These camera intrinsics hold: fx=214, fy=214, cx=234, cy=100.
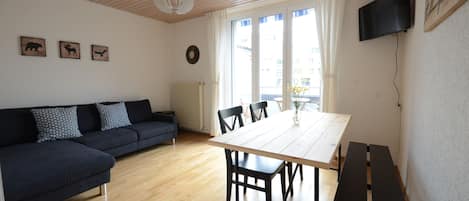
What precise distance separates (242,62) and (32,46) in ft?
10.2

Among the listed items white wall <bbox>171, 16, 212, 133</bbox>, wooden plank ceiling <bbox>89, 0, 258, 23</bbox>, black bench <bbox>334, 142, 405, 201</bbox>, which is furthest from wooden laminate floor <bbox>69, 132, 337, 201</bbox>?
wooden plank ceiling <bbox>89, 0, 258, 23</bbox>

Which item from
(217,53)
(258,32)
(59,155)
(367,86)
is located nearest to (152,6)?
(217,53)

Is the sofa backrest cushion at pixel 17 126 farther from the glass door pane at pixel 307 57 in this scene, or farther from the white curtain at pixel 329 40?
the white curtain at pixel 329 40

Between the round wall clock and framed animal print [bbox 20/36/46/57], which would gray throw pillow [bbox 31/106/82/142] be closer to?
framed animal print [bbox 20/36/46/57]

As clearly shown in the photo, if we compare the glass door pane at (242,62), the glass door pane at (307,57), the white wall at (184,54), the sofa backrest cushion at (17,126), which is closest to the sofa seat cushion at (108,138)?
the sofa backrest cushion at (17,126)

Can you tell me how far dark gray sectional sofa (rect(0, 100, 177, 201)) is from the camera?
1.70 metres

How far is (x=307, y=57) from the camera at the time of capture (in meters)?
3.28

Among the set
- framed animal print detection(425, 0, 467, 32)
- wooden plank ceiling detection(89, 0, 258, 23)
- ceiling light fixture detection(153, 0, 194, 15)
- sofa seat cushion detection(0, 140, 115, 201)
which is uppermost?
wooden plank ceiling detection(89, 0, 258, 23)

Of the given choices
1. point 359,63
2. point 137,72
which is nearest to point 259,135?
point 359,63

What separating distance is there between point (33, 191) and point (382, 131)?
367 centimetres

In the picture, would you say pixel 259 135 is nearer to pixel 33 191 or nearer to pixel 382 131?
pixel 33 191

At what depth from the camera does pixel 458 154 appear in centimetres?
90

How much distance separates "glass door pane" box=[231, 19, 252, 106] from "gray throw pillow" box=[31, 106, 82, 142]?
2.55 m

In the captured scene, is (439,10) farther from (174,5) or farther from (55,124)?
(55,124)
